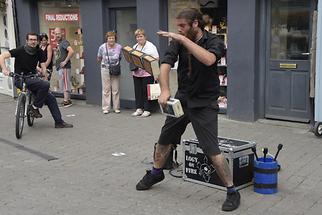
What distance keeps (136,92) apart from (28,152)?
10.3 feet

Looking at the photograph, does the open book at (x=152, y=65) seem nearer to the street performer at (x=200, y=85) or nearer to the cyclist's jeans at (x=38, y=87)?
the street performer at (x=200, y=85)

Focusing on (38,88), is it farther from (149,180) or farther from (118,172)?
(149,180)

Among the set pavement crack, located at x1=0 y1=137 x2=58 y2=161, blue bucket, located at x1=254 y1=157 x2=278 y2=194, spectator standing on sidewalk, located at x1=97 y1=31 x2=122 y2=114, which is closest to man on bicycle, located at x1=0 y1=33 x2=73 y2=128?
pavement crack, located at x1=0 y1=137 x2=58 y2=161

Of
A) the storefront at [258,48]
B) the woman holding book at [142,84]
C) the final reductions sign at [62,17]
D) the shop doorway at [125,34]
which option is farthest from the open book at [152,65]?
the final reductions sign at [62,17]

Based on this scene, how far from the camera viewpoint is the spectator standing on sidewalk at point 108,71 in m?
9.97

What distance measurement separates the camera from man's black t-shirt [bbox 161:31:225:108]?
476cm

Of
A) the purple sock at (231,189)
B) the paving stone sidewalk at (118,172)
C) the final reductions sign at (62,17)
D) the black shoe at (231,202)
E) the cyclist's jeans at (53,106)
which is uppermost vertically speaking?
the final reductions sign at (62,17)

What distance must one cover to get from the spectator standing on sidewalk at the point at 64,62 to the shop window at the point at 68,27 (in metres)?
0.38

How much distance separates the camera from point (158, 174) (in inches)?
214

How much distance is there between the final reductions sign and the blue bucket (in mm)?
7562

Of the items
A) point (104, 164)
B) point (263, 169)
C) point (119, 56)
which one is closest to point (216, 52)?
point (263, 169)

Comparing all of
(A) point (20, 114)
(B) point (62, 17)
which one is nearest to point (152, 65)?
(A) point (20, 114)

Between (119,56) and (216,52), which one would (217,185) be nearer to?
(216,52)

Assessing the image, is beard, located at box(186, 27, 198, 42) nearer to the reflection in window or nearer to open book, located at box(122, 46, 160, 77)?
open book, located at box(122, 46, 160, 77)
